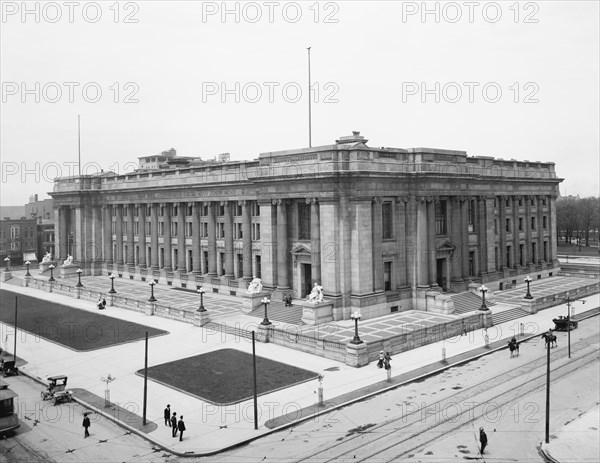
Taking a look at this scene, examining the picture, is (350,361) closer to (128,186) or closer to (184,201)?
(184,201)

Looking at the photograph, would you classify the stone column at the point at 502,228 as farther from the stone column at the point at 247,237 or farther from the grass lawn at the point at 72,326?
the grass lawn at the point at 72,326

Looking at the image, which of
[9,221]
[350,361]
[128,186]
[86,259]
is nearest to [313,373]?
[350,361]

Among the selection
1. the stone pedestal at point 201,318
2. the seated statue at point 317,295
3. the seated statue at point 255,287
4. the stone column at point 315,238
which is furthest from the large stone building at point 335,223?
the stone pedestal at point 201,318

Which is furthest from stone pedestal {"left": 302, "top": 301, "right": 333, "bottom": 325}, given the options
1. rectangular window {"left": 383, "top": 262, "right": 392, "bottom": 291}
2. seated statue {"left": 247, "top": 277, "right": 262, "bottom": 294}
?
seated statue {"left": 247, "top": 277, "right": 262, "bottom": 294}

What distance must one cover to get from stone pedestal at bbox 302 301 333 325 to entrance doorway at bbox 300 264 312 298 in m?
4.85

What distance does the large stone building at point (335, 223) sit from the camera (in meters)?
50.8

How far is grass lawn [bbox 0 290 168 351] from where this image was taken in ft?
153

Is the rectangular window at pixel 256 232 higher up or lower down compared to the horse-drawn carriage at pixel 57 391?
higher up

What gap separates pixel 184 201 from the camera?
70562 millimetres

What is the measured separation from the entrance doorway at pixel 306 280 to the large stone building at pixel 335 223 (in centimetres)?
9

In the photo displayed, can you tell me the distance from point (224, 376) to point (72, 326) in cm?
2096

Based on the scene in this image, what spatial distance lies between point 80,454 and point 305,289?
30721 millimetres

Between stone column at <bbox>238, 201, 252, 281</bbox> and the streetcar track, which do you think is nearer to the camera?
the streetcar track

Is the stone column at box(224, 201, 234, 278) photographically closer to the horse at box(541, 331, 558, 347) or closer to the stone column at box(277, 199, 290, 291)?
the stone column at box(277, 199, 290, 291)
